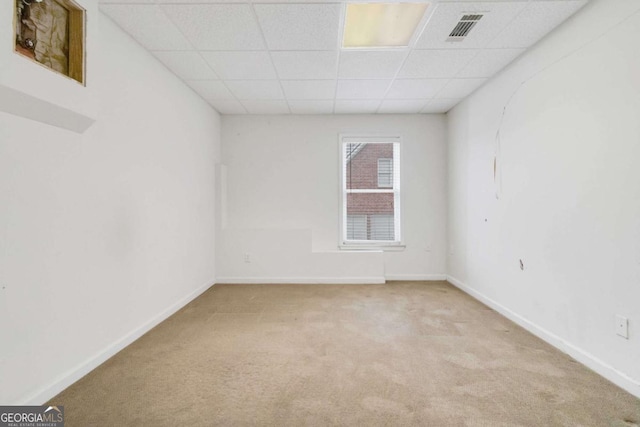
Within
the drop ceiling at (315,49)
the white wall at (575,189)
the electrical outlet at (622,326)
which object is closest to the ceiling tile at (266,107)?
the drop ceiling at (315,49)

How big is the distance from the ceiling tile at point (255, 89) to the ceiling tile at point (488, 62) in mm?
2109

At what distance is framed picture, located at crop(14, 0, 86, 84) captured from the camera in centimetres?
145

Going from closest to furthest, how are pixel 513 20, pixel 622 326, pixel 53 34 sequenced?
1. pixel 53 34
2. pixel 622 326
3. pixel 513 20

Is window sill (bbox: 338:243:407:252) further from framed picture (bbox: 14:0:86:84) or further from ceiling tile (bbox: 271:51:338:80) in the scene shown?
framed picture (bbox: 14:0:86:84)

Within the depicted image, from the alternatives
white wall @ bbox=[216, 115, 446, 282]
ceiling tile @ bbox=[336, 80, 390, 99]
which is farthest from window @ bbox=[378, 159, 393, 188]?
ceiling tile @ bbox=[336, 80, 390, 99]

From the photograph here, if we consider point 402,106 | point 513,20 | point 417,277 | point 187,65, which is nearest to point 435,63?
point 513,20

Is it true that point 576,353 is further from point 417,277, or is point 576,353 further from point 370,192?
point 370,192

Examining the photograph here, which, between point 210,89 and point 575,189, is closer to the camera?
point 575,189

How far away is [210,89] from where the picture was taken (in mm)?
3873

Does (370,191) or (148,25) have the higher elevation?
(148,25)

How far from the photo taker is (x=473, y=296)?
4.02 metres

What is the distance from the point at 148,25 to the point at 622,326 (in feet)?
13.1

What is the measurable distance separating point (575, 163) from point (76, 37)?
11.0 feet

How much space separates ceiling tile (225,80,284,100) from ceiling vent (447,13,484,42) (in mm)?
1898
